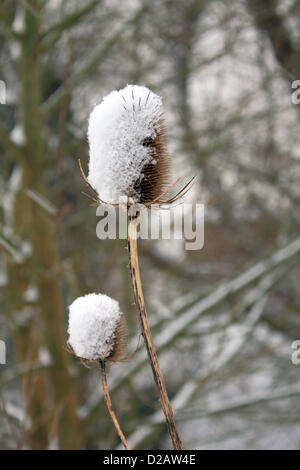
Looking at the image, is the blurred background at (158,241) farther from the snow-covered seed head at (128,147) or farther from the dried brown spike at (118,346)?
the snow-covered seed head at (128,147)

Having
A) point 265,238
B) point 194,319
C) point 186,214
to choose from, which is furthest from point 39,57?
point 265,238

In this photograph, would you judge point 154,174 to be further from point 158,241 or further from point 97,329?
point 158,241

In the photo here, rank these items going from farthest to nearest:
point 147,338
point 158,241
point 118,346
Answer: point 158,241 < point 118,346 < point 147,338

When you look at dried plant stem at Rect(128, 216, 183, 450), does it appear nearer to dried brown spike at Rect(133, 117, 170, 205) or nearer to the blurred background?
dried brown spike at Rect(133, 117, 170, 205)

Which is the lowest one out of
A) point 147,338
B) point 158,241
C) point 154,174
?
point 147,338

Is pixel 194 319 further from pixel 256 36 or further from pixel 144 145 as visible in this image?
pixel 256 36

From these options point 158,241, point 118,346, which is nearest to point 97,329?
point 118,346

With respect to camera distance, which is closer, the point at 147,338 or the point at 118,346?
the point at 147,338
